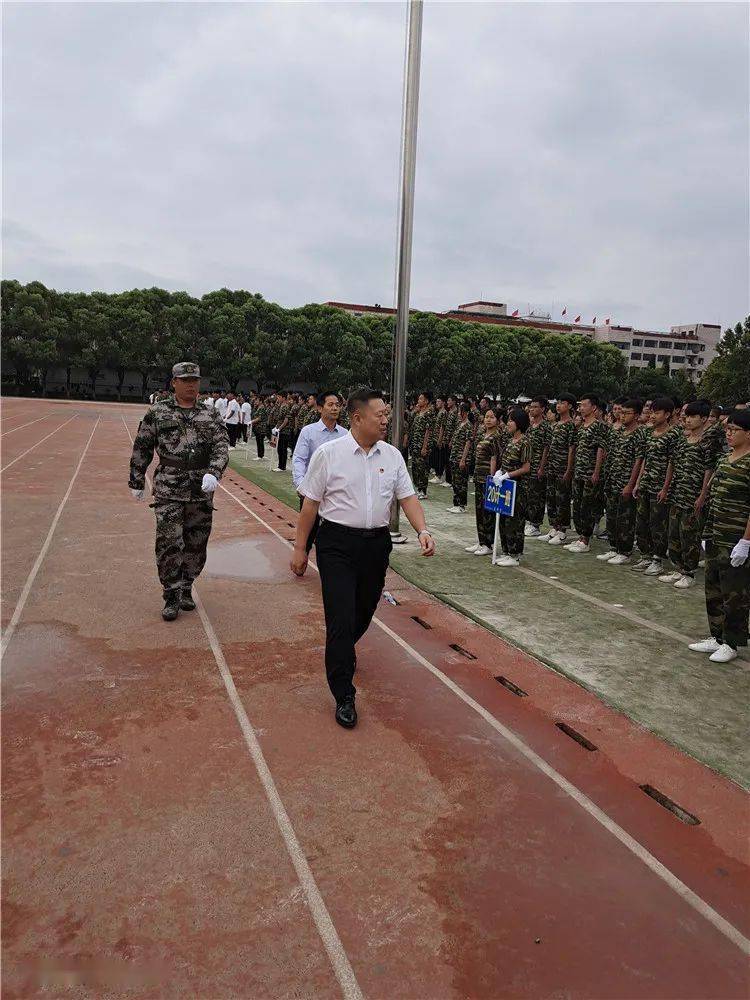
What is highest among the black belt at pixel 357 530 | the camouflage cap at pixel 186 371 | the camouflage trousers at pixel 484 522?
the camouflage cap at pixel 186 371

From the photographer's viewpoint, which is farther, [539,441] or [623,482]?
[539,441]

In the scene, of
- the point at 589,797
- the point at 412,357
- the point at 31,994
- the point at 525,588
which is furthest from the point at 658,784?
the point at 412,357

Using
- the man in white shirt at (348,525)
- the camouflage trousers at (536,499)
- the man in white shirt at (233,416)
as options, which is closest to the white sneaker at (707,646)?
the man in white shirt at (348,525)

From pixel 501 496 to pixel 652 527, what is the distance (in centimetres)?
174

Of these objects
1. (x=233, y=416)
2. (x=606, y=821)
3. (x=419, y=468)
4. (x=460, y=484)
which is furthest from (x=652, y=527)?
(x=233, y=416)

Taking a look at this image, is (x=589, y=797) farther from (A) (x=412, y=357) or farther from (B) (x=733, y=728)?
(A) (x=412, y=357)

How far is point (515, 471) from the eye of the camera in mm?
8031

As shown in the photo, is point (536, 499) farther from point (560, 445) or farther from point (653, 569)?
point (653, 569)

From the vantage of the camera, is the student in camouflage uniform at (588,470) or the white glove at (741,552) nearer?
the white glove at (741,552)

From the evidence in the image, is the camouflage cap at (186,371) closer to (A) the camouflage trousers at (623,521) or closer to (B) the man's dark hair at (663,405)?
(B) the man's dark hair at (663,405)

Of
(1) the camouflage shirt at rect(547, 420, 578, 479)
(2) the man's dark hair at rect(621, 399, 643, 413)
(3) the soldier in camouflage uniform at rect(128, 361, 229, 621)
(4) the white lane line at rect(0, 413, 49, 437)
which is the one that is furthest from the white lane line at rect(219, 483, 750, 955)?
A: (4) the white lane line at rect(0, 413, 49, 437)

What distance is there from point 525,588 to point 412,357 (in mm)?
46635

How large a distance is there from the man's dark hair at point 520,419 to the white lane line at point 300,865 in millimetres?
4875

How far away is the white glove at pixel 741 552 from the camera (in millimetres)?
4957
